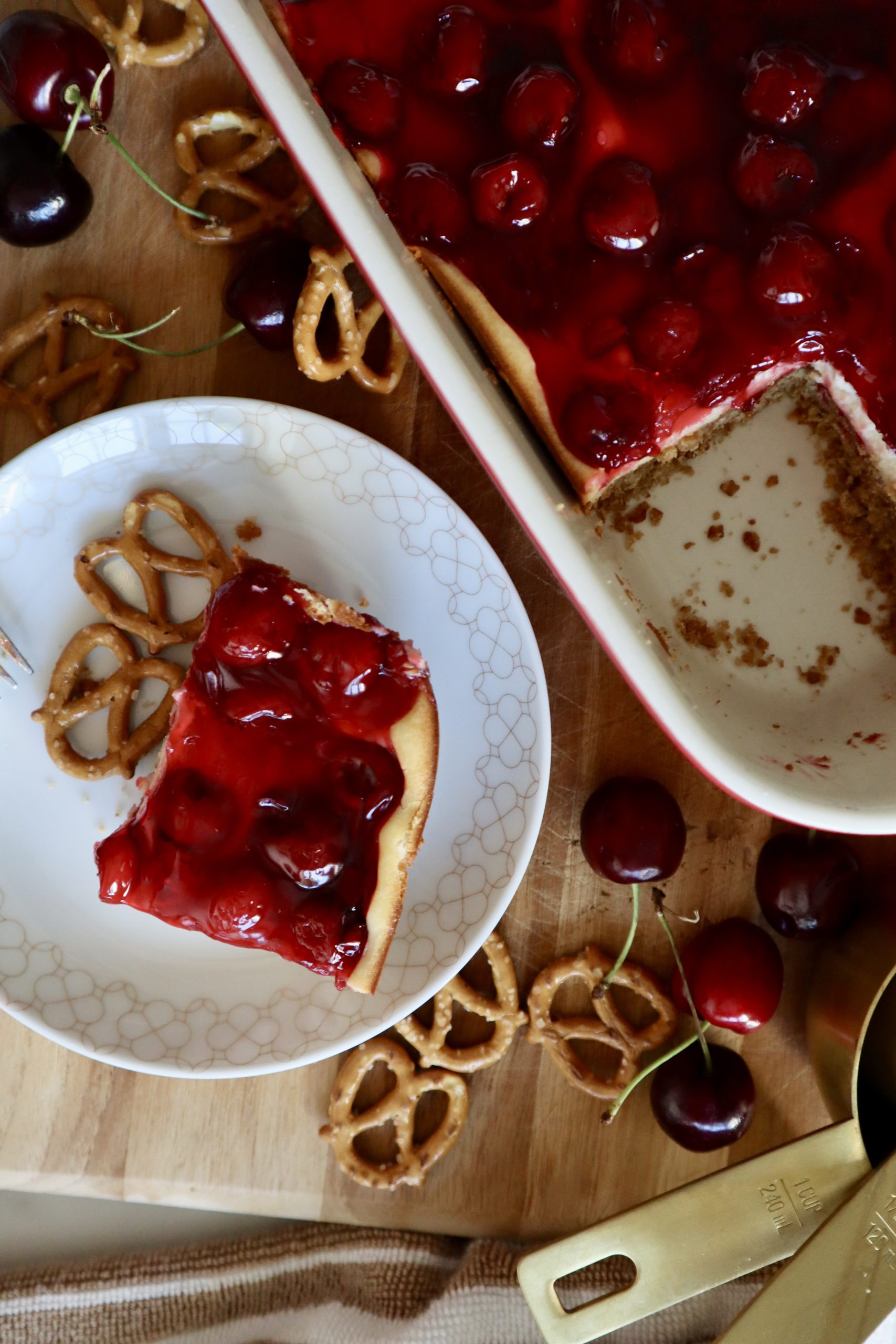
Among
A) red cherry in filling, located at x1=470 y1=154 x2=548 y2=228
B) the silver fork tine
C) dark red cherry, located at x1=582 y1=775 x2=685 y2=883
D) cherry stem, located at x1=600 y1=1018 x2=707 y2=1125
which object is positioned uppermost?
red cherry in filling, located at x1=470 y1=154 x2=548 y2=228

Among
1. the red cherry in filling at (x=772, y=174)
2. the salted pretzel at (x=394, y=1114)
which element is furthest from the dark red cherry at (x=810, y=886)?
the red cherry in filling at (x=772, y=174)

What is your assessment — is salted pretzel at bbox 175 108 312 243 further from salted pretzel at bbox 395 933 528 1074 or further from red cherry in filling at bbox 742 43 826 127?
salted pretzel at bbox 395 933 528 1074

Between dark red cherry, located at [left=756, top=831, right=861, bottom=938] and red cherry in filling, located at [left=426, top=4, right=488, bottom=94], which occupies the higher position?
red cherry in filling, located at [left=426, top=4, right=488, bottom=94]

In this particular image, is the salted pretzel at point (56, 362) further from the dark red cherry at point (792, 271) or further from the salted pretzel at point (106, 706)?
the dark red cherry at point (792, 271)

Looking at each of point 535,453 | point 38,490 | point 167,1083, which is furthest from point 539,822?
point 38,490

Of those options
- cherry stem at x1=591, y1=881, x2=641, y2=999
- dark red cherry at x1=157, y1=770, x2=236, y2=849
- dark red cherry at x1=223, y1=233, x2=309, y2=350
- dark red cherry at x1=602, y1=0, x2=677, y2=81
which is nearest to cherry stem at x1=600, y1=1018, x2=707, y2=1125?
cherry stem at x1=591, y1=881, x2=641, y2=999

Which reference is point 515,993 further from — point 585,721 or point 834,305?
point 834,305

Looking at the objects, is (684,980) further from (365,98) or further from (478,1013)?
(365,98)

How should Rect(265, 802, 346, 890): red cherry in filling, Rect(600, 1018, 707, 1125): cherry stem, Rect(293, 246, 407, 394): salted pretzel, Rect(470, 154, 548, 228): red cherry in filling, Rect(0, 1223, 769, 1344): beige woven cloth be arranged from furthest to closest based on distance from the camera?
Rect(0, 1223, 769, 1344): beige woven cloth, Rect(600, 1018, 707, 1125): cherry stem, Rect(293, 246, 407, 394): salted pretzel, Rect(265, 802, 346, 890): red cherry in filling, Rect(470, 154, 548, 228): red cherry in filling
